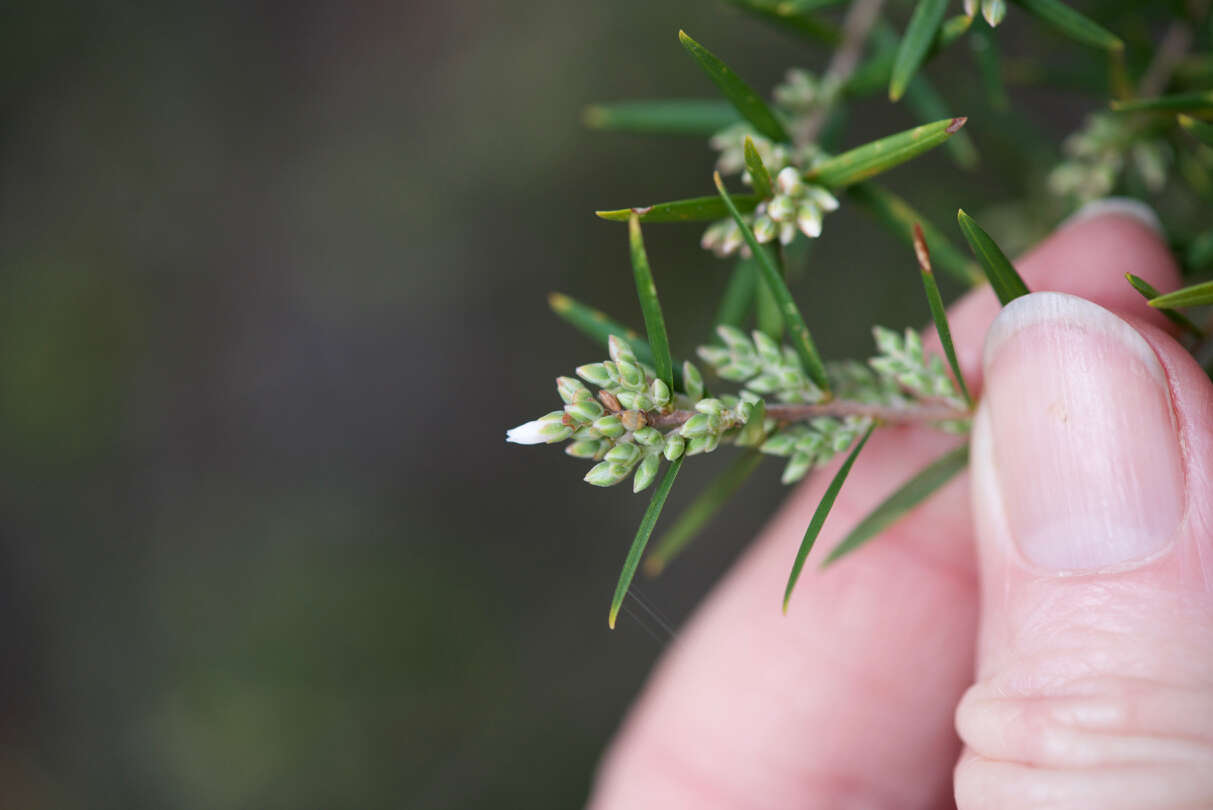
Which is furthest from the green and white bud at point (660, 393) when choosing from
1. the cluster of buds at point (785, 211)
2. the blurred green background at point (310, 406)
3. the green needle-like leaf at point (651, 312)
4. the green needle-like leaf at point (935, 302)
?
the blurred green background at point (310, 406)

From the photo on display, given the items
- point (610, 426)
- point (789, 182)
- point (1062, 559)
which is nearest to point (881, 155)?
point (789, 182)

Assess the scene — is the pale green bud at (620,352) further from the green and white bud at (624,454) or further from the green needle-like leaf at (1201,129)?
the green needle-like leaf at (1201,129)

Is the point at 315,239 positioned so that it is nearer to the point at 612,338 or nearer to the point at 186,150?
the point at 186,150

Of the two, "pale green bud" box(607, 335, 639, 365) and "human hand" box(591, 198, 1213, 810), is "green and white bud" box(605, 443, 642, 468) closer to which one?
"pale green bud" box(607, 335, 639, 365)

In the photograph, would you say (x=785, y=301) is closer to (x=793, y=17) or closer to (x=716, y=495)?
(x=716, y=495)

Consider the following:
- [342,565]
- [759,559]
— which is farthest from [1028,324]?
[342,565]

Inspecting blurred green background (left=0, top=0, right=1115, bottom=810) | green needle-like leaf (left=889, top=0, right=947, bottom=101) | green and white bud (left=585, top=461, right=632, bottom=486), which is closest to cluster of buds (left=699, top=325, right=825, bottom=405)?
green and white bud (left=585, top=461, right=632, bottom=486)
